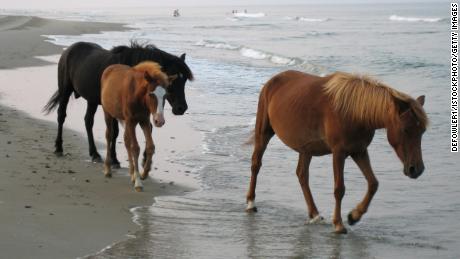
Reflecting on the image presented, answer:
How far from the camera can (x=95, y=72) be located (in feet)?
32.2

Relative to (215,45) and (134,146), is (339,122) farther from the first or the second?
(215,45)

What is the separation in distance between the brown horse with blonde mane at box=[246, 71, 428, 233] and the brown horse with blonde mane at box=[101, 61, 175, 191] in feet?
3.56

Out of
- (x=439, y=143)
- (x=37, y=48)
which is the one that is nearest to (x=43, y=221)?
(x=439, y=143)

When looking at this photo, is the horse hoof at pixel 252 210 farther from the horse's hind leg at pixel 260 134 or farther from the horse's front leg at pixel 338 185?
the horse's front leg at pixel 338 185

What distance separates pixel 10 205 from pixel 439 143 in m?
6.60

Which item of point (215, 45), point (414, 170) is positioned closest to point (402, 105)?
point (414, 170)

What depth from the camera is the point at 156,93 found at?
774 cm

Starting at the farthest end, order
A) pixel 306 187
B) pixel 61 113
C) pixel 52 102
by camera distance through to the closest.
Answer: pixel 52 102, pixel 61 113, pixel 306 187

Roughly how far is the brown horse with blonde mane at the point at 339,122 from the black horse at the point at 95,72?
124 cm

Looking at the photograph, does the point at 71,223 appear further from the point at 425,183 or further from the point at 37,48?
the point at 37,48

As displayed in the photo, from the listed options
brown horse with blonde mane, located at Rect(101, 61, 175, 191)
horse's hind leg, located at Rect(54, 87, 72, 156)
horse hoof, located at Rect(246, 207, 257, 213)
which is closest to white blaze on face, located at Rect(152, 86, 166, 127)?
brown horse with blonde mane, located at Rect(101, 61, 175, 191)

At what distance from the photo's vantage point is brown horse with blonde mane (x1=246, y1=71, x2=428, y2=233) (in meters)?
6.06

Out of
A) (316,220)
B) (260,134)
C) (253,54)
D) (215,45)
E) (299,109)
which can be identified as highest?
(299,109)

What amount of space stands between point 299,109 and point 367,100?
89 cm
